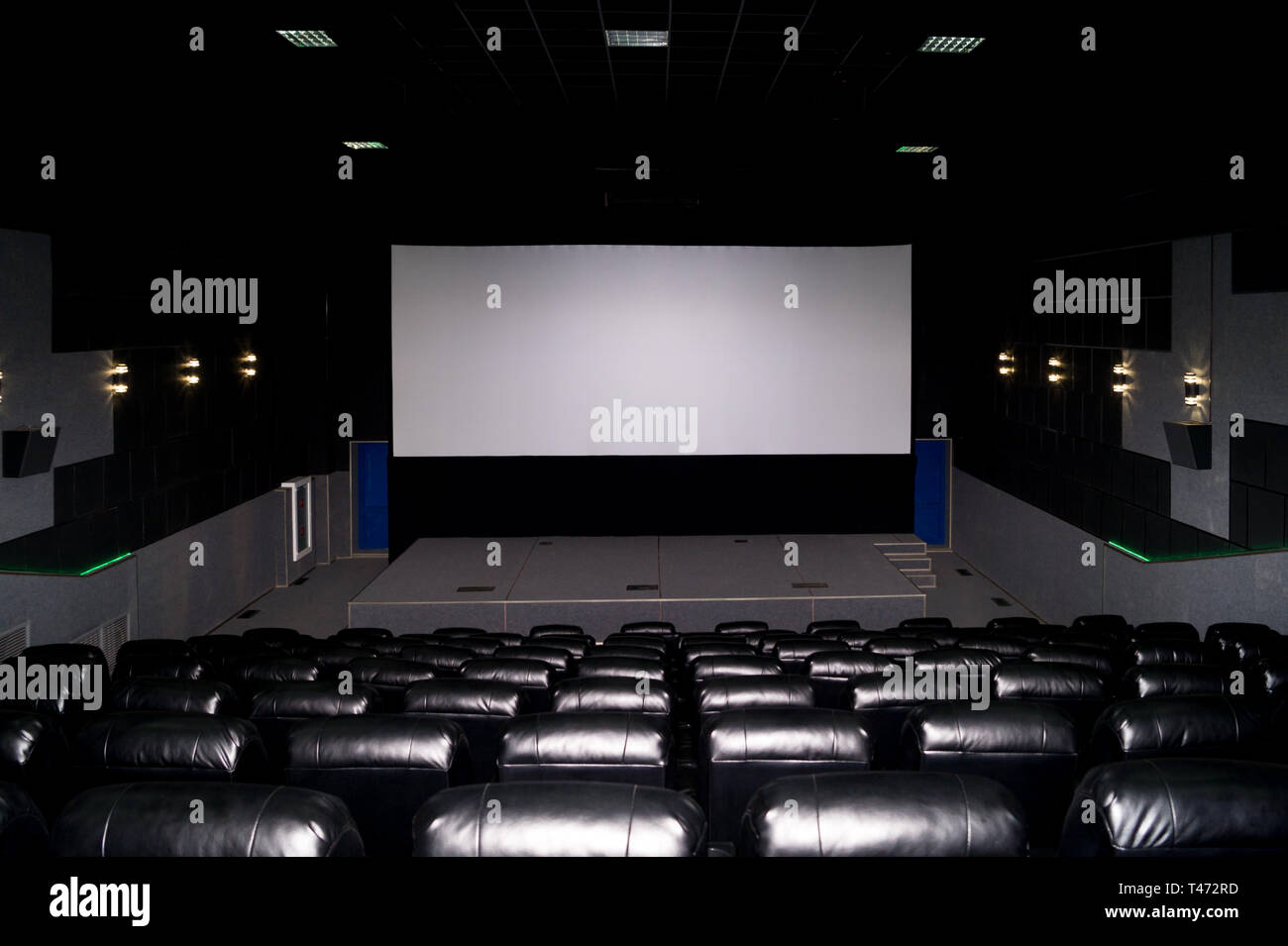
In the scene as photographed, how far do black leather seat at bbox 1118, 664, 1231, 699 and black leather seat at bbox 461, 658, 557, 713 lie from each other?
2702 millimetres

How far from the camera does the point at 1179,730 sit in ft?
11.8

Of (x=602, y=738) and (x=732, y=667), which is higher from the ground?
(x=602, y=738)

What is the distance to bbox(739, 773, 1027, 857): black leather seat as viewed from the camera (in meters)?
2.38

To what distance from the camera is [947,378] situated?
16578 mm

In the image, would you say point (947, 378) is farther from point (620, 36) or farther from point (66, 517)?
point (66, 517)

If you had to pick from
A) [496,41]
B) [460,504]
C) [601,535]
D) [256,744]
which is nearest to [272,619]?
[460,504]

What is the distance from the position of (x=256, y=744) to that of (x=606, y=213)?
10.3 meters

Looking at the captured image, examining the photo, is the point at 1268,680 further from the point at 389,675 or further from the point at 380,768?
the point at 389,675

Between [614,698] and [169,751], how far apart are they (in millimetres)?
1765

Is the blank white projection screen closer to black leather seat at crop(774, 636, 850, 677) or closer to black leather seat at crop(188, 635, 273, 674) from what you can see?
black leather seat at crop(188, 635, 273, 674)

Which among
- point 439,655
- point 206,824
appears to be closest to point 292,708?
point 206,824

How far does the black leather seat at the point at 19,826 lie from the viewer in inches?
97.7

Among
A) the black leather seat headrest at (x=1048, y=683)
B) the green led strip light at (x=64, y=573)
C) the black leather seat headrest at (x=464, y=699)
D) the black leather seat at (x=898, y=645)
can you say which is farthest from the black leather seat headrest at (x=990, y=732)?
the green led strip light at (x=64, y=573)

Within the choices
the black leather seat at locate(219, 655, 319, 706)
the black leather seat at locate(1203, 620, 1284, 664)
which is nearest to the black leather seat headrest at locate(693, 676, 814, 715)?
the black leather seat at locate(219, 655, 319, 706)
